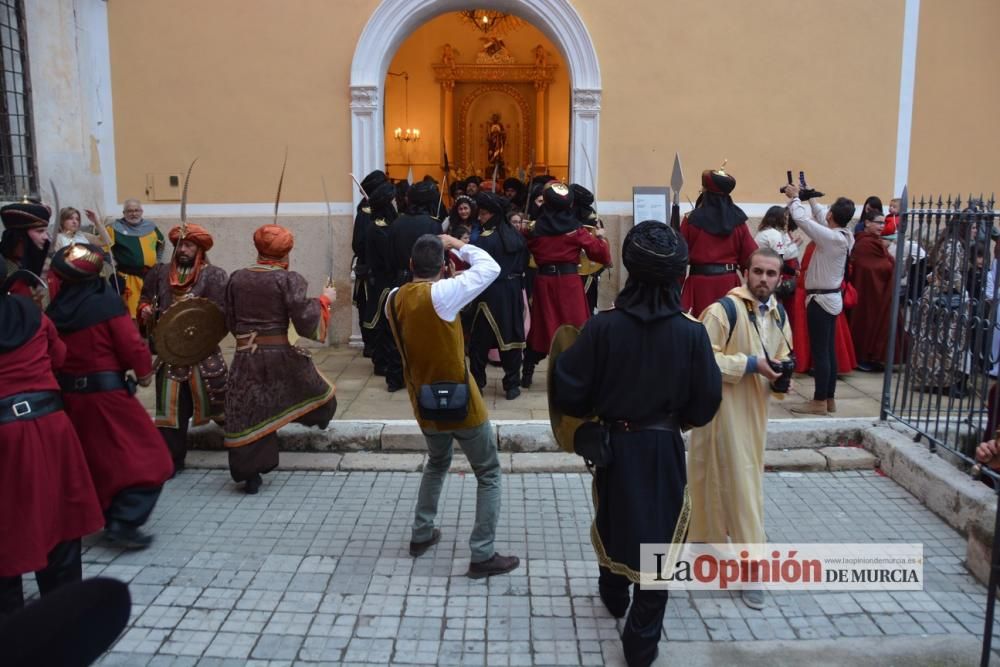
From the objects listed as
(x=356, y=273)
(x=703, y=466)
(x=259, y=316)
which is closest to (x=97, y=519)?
(x=259, y=316)

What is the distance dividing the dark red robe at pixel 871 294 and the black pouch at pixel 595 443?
607cm

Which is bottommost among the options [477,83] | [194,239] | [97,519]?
[97,519]

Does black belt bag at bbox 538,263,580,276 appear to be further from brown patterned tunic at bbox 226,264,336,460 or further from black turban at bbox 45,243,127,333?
black turban at bbox 45,243,127,333

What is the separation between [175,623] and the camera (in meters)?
3.92

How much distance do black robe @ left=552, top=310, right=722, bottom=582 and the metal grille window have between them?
7278 millimetres

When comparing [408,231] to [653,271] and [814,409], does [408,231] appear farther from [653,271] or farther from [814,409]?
[653,271]

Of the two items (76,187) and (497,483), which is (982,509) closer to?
(497,483)

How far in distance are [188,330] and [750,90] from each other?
695 cm

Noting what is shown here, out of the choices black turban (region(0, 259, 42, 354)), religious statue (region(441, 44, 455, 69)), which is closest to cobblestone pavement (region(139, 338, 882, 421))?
black turban (region(0, 259, 42, 354))

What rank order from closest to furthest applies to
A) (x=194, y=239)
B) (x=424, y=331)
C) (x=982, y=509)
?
(x=424, y=331) → (x=982, y=509) → (x=194, y=239)

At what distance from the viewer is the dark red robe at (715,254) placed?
6.88m

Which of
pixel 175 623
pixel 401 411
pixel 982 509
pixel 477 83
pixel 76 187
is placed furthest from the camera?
pixel 477 83

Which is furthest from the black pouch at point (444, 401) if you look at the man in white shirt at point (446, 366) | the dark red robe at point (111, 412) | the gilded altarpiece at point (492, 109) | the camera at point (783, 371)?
the gilded altarpiece at point (492, 109)

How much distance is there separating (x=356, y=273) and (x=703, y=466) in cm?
482
